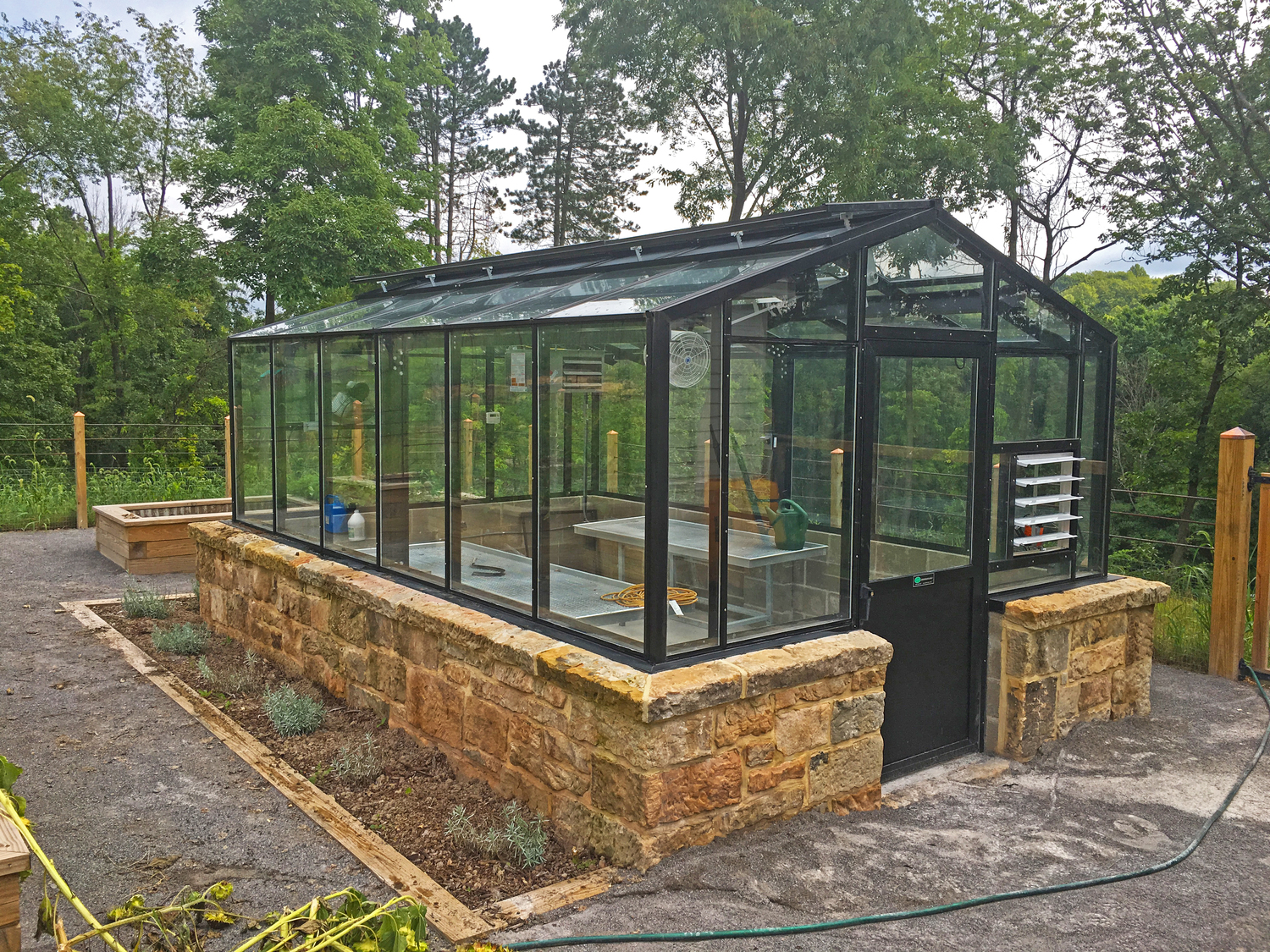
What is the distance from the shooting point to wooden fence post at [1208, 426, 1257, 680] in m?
6.84

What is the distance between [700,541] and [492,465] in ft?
4.61

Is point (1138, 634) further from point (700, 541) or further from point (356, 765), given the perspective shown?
point (356, 765)

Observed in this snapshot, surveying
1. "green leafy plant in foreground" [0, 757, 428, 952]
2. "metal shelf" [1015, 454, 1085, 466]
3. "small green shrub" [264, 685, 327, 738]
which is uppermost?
"metal shelf" [1015, 454, 1085, 466]

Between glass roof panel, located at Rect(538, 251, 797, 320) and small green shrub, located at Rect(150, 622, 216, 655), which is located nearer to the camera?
glass roof panel, located at Rect(538, 251, 797, 320)

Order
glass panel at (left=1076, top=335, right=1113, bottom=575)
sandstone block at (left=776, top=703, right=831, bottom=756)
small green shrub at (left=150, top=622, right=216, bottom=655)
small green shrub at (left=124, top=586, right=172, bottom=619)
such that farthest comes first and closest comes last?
small green shrub at (left=124, top=586, right=172, bottom=619) < small green shrub at (left=150, top=622, right=216, bottom=655) < glass panel at (left=1076, top=335, right=1113, bottom=575) < sandstone block at (left=776, top=703, right=831, bottom=756)

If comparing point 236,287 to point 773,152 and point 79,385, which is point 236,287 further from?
point 773,152

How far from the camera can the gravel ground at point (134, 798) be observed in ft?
13.5

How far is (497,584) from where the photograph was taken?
17.5 feet

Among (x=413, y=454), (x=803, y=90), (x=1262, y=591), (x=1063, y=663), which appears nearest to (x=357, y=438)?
(x=413, y=454)

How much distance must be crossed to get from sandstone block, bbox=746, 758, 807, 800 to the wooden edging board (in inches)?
28.1

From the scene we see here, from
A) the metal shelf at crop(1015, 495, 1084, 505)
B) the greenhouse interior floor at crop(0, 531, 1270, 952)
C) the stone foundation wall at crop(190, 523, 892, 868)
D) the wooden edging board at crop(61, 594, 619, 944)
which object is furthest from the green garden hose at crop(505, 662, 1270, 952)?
the metal shelf at crop(1015, 495, 1084, 505)

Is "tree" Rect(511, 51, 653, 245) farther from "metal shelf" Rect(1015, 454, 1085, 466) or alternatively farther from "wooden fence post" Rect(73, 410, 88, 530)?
"metal shelf" Rect(1015, 454, 1085, 466)

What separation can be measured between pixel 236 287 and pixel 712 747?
51.6 ft

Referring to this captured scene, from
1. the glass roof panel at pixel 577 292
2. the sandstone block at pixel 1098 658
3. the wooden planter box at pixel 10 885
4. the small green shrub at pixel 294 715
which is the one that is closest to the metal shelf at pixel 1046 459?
the sandstone block at pixel 1098 658
